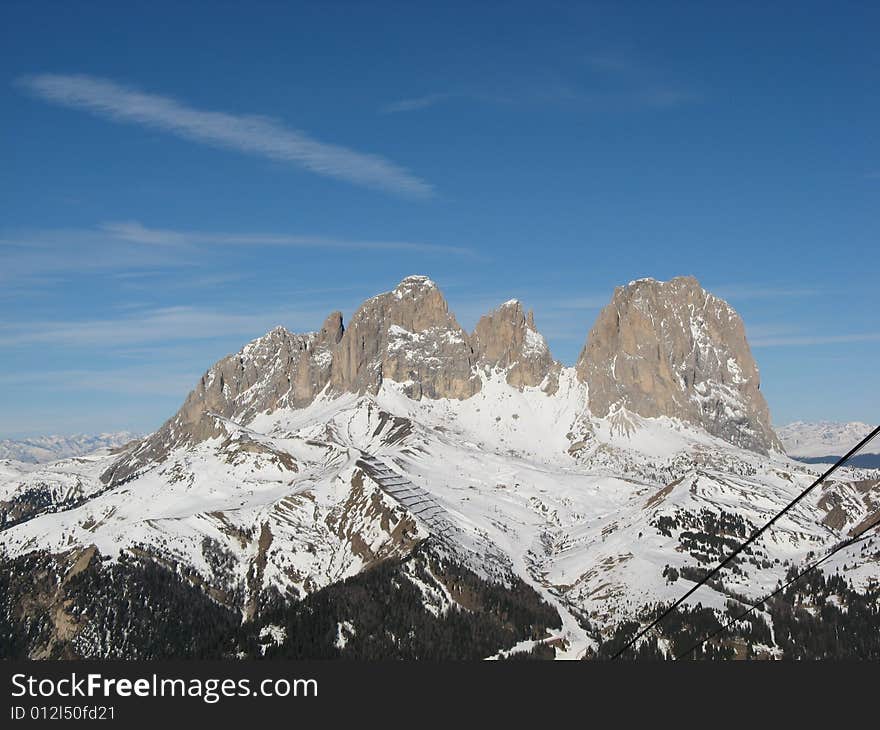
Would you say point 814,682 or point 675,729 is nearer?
point 675,729

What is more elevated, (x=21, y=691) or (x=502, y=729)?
(x=21, y=691)

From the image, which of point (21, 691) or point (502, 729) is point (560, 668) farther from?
point (21, 691)

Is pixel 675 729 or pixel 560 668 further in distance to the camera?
pixel 560 668

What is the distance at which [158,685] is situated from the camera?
36781mm

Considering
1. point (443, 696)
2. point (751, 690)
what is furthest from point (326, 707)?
point (751, 690)

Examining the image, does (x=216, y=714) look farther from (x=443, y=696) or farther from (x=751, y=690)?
(x=751, y=690)

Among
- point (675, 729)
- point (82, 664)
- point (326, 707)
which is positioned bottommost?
point (675, 729)

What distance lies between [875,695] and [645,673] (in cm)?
982

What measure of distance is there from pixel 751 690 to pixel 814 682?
322cm

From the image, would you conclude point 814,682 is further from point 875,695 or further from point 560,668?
point 560,668

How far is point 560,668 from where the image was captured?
39.7 m

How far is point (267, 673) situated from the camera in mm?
37000

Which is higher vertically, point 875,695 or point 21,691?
point 21,691

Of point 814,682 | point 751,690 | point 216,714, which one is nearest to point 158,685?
point 216,714
